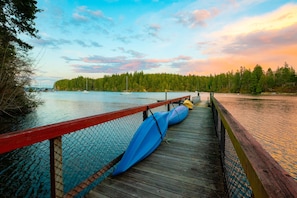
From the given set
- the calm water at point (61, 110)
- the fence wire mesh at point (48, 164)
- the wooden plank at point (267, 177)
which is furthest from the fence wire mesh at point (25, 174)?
the calm water at point (61, 110)

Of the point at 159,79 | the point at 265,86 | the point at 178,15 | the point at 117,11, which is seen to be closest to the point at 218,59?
the point at 178,15

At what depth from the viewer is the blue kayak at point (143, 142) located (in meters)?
2.74

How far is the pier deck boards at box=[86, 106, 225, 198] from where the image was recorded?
2129 millimetres

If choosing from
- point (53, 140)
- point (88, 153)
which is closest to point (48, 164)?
point (88, 153)

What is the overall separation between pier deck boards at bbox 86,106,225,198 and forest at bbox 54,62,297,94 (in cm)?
8790

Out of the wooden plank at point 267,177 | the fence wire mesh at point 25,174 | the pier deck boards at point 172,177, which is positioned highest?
the wooden plank at point 267,177

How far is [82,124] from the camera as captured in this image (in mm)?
1879

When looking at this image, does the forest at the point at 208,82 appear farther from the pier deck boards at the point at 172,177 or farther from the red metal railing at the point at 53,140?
the red metal railing at the point at 53,140

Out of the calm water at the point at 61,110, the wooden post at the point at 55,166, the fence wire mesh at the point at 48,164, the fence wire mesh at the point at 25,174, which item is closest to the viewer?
the wooden post at the point at 55,166

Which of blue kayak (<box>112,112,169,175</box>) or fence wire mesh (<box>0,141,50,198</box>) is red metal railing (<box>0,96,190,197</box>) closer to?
blue kayak (<box>112,112,169,175</box>)

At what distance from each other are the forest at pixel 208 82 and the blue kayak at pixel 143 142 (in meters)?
87.8

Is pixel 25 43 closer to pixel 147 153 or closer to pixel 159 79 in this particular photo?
pixel 147 153

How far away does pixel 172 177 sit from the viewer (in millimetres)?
2510

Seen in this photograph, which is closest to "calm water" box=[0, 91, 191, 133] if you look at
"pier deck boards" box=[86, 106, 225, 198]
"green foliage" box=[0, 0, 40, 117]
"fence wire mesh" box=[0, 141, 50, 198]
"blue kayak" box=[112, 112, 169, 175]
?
"green foliage" box=[0, 0, 40, 117]
